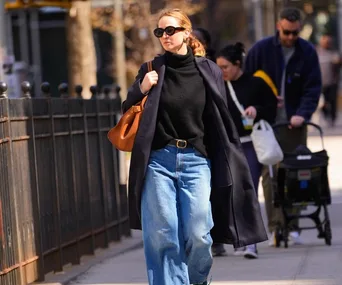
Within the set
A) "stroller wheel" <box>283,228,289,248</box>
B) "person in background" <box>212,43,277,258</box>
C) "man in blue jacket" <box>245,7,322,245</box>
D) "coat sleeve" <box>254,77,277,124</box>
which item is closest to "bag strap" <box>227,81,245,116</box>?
"person in background" <box>212,43,277,258</box>

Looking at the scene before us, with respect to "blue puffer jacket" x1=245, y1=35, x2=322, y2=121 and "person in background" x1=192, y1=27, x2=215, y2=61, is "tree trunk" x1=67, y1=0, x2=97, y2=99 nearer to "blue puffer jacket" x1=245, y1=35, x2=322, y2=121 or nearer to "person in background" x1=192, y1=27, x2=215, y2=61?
"blue puffer jacket" x1=245, y1=35, x2=322, y2=121

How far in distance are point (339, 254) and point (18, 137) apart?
2895 millimetres

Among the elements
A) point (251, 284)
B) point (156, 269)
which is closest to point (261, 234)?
point (156, 269)

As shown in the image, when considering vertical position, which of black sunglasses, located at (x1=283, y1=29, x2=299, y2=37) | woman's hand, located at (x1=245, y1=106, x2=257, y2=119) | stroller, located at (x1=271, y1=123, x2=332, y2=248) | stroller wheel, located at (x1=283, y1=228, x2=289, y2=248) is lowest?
stroller wheel, located at (x1=283, y1=228, x2=289, y2=248)

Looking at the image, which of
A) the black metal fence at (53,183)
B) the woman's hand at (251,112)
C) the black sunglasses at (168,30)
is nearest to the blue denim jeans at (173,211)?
the black sunglasses at (168,30)

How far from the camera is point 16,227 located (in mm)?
8797

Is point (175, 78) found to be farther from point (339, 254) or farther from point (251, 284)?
point (339, 254)

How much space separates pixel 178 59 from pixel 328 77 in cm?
2052

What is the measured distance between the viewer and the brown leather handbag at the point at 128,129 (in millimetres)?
7202

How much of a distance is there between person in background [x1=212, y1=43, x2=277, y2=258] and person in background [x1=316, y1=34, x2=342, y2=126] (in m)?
15.9

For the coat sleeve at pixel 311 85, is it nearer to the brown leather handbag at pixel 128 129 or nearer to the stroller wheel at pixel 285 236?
the stroller wheel at pixel 285 236

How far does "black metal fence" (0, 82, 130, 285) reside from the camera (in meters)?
8.77

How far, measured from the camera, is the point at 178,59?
7.25m

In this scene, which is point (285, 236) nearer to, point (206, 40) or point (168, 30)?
point (206, 40)
